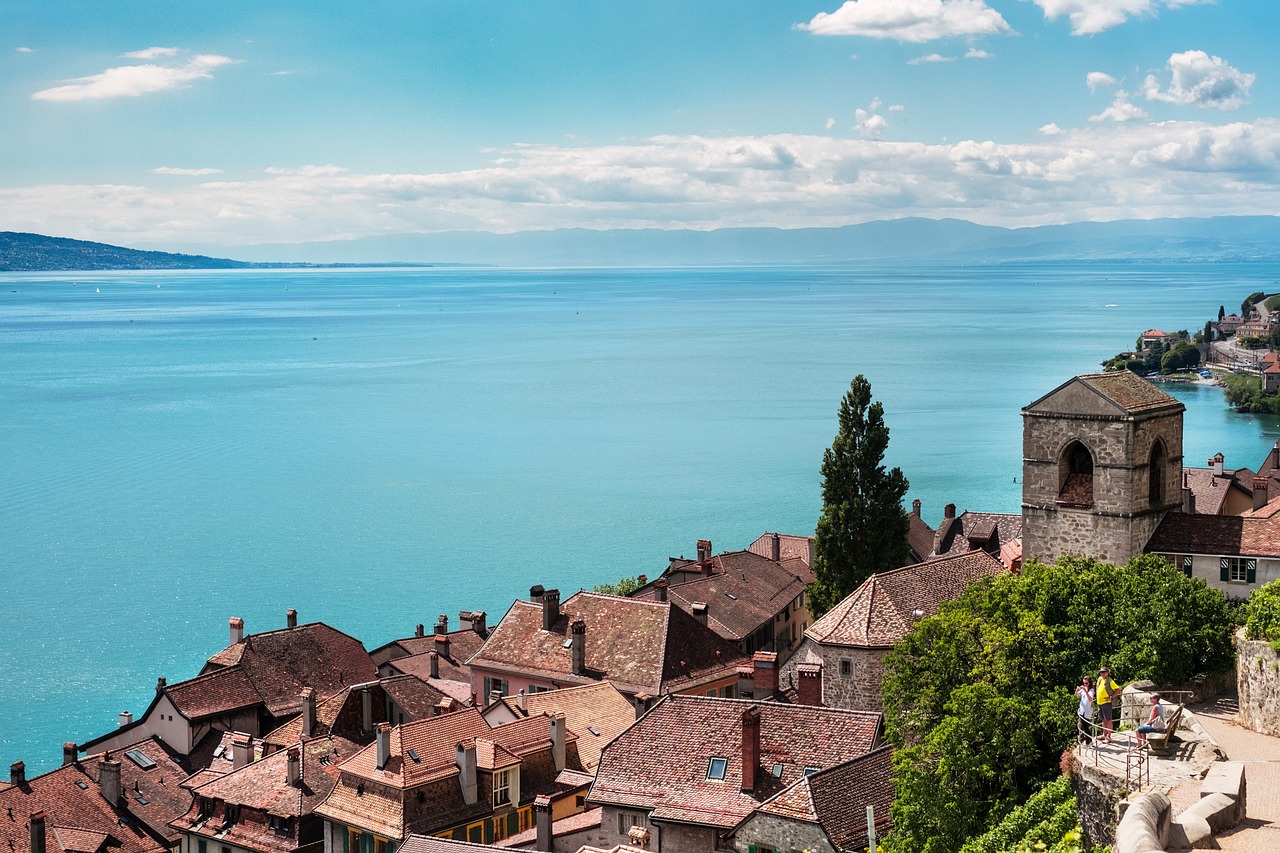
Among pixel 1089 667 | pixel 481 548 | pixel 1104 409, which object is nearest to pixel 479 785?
pixel 1089 667

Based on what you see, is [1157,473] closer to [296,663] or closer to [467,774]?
[467,774]

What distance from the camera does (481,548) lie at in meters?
96.1

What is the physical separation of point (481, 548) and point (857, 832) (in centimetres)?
6638

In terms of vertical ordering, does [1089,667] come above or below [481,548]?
above

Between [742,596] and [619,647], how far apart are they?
11.8 m

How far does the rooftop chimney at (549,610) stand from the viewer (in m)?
52.0

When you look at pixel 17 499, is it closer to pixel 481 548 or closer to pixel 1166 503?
pixel 481 548

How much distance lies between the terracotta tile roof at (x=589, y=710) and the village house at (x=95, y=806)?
1170cm

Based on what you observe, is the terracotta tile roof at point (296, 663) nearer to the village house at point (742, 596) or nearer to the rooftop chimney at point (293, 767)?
the rooftop chimney at point (293, 767)

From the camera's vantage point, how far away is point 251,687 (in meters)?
51.1

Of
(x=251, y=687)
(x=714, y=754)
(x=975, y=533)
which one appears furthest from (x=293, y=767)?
(x=975, y=533)

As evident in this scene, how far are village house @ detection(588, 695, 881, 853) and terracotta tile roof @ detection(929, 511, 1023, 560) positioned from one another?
27.8 meters

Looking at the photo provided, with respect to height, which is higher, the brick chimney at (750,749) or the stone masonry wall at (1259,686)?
the stone masonry wall at (1259,686)

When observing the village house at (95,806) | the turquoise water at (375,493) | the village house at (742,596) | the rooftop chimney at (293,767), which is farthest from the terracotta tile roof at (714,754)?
the turquoise water at (375,493)
